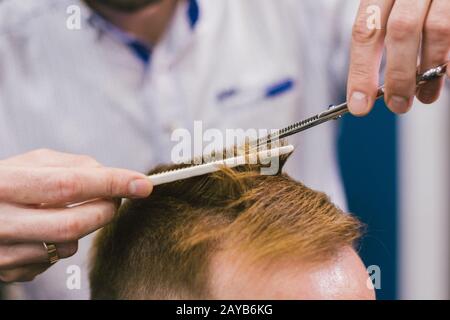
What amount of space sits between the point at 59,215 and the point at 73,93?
2.31 feet

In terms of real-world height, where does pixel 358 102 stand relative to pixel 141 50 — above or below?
below

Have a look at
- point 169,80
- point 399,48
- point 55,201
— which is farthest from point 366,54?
point 169,80

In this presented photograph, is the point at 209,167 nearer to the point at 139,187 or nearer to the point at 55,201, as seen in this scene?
the point at 139,187

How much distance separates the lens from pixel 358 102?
33.6 inches

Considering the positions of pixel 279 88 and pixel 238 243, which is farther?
pixel 279 88

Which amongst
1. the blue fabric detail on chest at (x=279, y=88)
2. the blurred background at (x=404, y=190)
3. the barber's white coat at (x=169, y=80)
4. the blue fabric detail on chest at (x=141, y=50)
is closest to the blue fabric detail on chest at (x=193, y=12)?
the barber's white coat at (x=169, y=80)

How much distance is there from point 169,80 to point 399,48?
0.77m

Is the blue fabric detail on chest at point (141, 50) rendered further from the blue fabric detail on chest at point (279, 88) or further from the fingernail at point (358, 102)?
the fingernail at point (358, 102)

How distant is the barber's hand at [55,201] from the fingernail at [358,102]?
34 cm

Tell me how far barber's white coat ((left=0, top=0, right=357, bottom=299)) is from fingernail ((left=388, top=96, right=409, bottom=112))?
0.57 m

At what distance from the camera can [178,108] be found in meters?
1.47

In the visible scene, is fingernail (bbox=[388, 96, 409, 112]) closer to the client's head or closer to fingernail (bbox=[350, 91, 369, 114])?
fingernail (bbox=[350, 91, 369, 114])

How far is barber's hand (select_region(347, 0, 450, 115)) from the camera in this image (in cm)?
83
